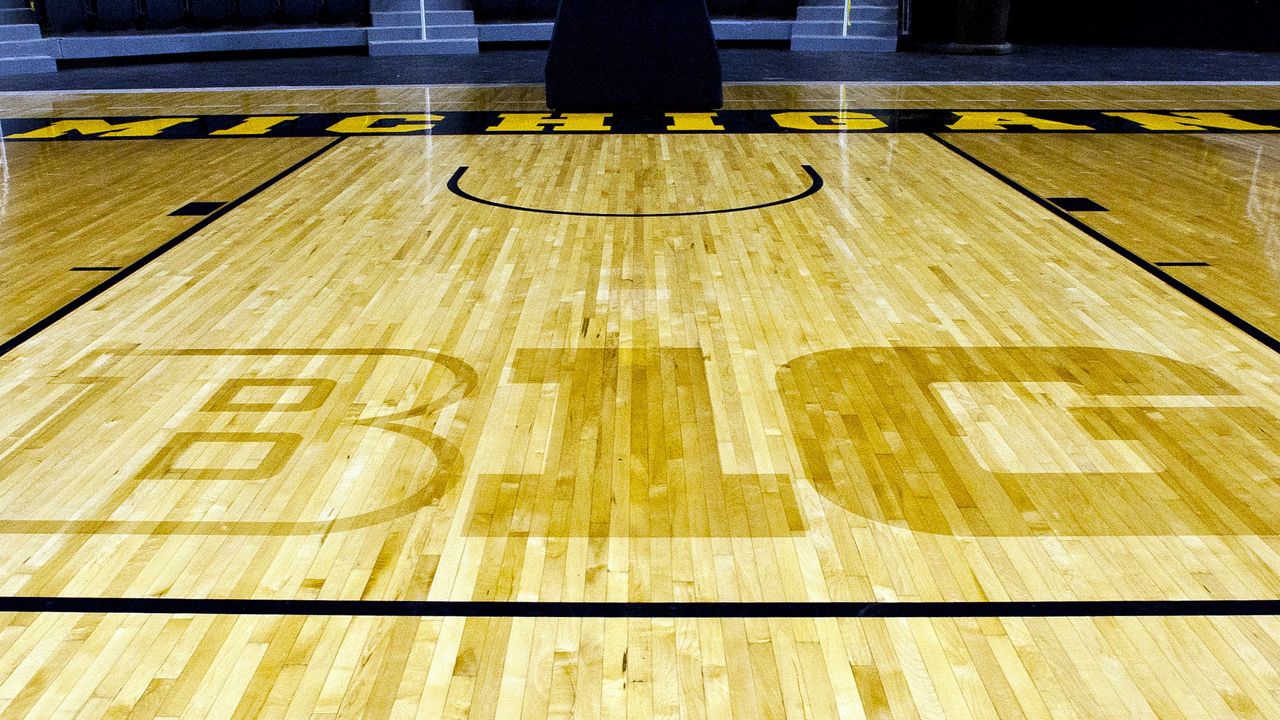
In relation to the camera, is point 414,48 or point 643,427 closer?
point 643,427

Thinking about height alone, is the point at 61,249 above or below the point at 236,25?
below

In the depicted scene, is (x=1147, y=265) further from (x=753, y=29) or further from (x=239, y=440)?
(x=753, y=29)

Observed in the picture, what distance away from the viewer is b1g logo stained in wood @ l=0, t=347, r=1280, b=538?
1.98 meters

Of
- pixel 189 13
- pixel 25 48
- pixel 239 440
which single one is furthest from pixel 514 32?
pixel 239 440

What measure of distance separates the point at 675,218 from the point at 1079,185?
176 centimetres

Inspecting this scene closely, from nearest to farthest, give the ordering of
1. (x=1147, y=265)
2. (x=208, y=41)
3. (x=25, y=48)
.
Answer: (x=1147, y=265) → (x=25, y=48) → (x=208, y=41)

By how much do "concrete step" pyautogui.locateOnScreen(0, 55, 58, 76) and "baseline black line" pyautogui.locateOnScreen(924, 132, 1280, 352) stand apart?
24.0 feet

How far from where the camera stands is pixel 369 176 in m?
4.77

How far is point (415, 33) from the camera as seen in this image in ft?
31.6

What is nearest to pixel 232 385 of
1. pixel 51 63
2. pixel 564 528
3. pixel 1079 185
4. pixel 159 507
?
pixel 159 507

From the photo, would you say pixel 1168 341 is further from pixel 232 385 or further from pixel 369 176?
pixel 369 176

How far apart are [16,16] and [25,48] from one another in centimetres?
42

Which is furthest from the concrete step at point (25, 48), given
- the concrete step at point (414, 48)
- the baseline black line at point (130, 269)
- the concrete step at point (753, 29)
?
the concrete step at point (753, 29)

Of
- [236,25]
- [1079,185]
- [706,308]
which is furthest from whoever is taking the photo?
[236,25]
